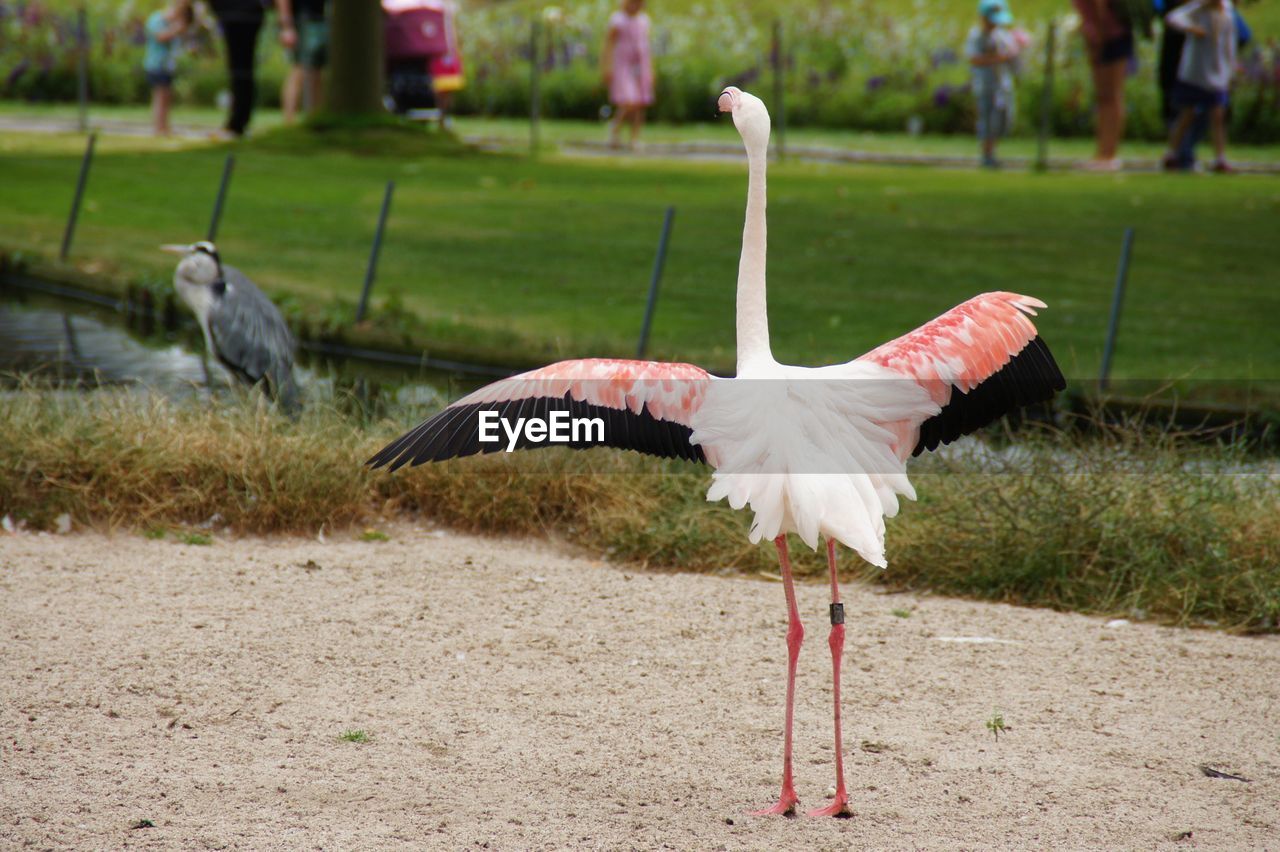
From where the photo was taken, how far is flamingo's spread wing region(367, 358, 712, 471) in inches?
173

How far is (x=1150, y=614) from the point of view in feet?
21.7

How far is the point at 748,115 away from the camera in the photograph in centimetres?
455

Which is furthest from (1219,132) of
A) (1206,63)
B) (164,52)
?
(164,52)

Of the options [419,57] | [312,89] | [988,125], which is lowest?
[988,125]

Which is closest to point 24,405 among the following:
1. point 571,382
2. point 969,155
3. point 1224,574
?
point 571,382

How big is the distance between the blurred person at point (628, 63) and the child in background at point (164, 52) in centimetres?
581

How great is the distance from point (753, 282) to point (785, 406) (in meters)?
0.49

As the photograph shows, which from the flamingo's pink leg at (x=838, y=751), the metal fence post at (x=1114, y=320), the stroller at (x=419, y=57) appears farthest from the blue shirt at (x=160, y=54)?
the flamingo's pink leg at (x=838, y=751)

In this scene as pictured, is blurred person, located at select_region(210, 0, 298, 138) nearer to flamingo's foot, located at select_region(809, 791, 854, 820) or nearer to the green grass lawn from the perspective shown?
the green grass lawn

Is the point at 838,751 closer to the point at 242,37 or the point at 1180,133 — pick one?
the point at 1180,133

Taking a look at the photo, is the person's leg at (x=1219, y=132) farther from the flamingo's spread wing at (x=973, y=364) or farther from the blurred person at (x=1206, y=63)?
the flamingo's spread wing at (x=973, y=364)

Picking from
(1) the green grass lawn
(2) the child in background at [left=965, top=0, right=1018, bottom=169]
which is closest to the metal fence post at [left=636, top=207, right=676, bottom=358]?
(1) the green grass lawn

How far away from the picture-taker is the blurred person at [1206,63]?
55.8ft

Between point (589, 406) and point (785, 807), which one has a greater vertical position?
point (589, 406)
